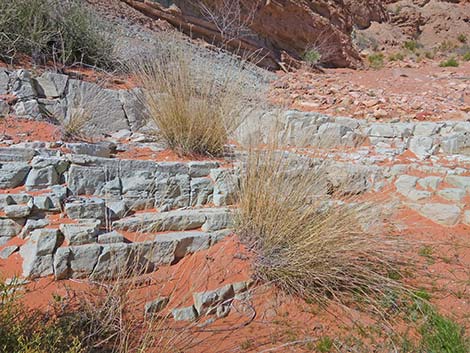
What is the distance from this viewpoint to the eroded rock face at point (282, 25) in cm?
750

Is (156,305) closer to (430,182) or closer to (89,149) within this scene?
(89,149)

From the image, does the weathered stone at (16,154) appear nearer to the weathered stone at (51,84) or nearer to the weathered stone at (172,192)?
the weathered stone at (172,192)

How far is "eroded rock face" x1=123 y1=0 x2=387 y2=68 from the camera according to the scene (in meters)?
7.50

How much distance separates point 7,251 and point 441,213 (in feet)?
11.2

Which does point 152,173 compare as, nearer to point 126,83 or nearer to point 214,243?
point 214,243

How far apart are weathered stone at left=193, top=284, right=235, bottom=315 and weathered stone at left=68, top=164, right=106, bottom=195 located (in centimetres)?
106

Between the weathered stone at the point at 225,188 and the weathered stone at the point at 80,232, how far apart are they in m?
0.98

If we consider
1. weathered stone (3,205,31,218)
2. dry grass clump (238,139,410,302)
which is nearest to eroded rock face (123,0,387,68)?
dry grass clump (238,139,410,302)

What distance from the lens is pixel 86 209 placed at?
6.47 ft

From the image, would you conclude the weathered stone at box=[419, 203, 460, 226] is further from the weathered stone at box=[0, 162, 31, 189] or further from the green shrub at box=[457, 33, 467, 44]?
the green shrub at box=[457, 33, 467, 44]

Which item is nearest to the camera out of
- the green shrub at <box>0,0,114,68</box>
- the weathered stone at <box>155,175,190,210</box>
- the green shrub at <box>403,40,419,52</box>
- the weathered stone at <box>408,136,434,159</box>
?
the weathered stone at <box>155,175,190,210</box>

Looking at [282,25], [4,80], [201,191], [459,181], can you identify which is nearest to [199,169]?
[201,191]

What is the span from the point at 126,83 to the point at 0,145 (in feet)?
7.78

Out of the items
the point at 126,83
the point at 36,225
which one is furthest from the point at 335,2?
the point at 36,225
